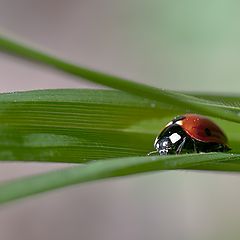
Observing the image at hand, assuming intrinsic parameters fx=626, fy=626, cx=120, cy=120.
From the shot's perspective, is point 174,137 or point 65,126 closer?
point 65,126

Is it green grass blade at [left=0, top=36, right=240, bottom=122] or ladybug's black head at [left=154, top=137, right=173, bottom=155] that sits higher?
green grass blade at [left=0, top=36, right=240, bottom=122]

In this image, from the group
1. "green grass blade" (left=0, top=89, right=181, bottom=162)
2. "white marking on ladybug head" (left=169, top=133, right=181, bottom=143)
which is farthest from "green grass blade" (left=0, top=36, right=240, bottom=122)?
"white marking on ladybug head" (left=169, top=133, right=181, bottom=143)

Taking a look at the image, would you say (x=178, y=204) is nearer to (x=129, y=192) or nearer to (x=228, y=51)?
(x=129, y=192)

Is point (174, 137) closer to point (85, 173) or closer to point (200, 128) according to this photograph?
point (200, 128)

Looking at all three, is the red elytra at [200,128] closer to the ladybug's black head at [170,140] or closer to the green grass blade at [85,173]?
the ladybug's black head at [170,140]

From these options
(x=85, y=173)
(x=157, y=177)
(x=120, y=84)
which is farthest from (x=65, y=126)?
(x=157, y=177)

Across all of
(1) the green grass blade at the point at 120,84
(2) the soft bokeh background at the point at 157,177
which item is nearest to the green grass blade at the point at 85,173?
(1) the green grass blade at the point at 120,84

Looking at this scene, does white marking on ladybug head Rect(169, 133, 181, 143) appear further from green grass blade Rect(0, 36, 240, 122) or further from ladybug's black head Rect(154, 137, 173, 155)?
green grass blade Rect(0, 36, 240, 122)
